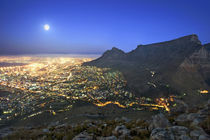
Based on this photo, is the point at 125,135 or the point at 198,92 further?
the point at 198,92

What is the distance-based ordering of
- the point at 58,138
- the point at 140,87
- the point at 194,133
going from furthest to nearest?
the point at 140,87
the point at 58,138
the point at 194,133

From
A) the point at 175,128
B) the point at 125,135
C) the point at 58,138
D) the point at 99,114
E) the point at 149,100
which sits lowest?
the point at 149,100

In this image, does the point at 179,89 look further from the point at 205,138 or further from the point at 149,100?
the point at 205,138

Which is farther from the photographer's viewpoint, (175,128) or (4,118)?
(4,118)

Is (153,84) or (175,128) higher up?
(175,128)

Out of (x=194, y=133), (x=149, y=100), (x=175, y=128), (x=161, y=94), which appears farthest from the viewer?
(x=161, y=94)

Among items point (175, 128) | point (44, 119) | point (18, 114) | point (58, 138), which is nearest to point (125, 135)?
point (175, 128)

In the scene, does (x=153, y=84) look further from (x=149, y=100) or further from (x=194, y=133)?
(x=194, y=133)

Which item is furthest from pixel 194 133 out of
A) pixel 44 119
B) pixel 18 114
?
pixel 18 114

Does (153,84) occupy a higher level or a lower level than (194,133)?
lower
